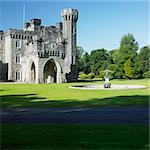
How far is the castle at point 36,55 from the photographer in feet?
206

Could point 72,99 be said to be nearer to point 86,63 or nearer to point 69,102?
point 69,102

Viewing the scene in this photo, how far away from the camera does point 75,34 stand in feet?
253

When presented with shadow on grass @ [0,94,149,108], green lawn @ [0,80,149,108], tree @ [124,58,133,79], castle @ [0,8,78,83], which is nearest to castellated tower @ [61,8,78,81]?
castle @ [0,8,78,83]

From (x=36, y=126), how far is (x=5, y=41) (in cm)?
6816

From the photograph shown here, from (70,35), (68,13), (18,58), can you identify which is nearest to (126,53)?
(70,35)

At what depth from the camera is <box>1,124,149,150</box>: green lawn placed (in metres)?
8.86

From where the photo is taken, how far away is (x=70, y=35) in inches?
3002

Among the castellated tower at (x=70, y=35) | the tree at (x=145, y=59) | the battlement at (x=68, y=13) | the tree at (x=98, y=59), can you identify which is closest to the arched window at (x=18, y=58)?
the castellated tower at (x=70, y=35)

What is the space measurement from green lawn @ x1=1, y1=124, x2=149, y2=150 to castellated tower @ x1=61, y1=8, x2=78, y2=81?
207 feet

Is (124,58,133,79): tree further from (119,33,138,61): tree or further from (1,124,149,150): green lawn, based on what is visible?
(1,124,149,150): green lawn

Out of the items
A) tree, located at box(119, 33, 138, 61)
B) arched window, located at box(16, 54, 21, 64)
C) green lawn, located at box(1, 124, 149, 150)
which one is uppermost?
tree, located at box(119, 33, 138, 61)

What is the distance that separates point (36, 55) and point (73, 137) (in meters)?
52.1

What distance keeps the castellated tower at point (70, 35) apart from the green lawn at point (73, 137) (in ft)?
207

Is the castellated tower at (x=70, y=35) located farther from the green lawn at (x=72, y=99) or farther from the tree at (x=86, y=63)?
the green lawn at (x=72, y=99)
